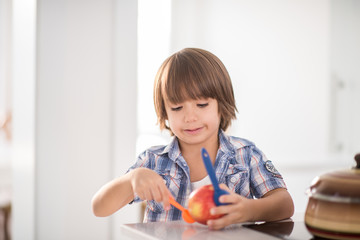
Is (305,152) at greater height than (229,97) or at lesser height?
lesser

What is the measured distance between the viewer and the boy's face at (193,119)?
3.83 feet

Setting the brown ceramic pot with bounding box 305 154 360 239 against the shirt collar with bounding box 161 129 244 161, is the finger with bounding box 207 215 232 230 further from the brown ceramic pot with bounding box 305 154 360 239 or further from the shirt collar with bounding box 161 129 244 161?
the shirt collar with bounding box 161 129 244 161

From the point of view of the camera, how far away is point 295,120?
3.54m

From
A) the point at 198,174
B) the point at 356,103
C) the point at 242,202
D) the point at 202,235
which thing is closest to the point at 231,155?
the point at 198,174

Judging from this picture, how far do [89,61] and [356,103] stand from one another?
8.28ft

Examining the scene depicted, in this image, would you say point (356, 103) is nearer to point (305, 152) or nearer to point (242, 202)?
point (305, 152)

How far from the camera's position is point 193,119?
3.81 feet

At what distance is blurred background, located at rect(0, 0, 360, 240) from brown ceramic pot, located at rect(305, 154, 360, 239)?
1.51 meters

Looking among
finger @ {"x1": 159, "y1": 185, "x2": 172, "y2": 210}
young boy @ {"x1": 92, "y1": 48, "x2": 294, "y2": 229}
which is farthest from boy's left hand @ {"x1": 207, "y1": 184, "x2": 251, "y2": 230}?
young boy @ {"x1": 92, "y1": 48, "x2": 294, "y2": 229}

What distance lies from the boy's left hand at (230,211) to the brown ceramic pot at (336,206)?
0.50 feet

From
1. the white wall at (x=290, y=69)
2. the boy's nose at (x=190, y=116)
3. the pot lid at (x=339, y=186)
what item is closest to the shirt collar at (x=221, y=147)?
the boy's nose at (x=190, y=116)

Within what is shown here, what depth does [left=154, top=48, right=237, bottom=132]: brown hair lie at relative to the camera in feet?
3.87

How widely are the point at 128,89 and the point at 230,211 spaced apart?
1.41 metres

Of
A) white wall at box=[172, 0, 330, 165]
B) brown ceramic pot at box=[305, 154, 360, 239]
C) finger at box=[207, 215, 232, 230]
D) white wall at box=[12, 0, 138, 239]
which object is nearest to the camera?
brown ceramic pot at box=[305, 154, 360, 239]
